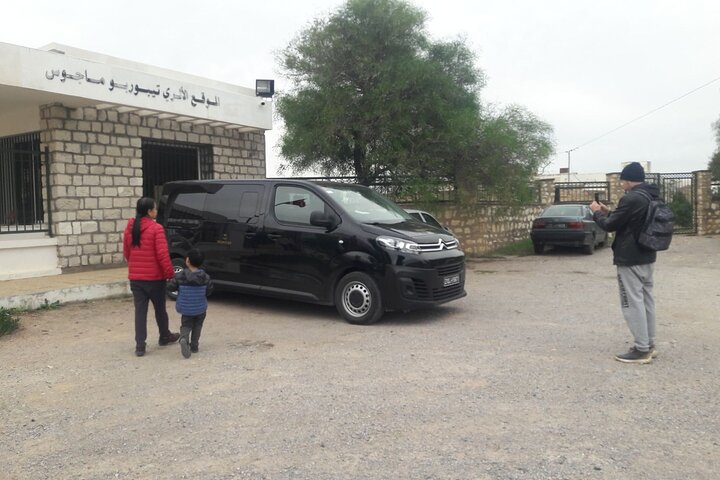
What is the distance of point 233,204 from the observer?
28.4ft

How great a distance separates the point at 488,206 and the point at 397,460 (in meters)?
13.8

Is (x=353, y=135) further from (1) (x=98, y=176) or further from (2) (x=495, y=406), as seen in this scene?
(2) (x=495, y=406)

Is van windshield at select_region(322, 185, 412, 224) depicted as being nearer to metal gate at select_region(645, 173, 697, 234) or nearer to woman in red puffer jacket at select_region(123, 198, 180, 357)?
woman in red puffer jacket at select_region(123, 198, 180, 357)

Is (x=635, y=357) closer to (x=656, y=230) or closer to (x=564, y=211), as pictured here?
(x=656, y=230)

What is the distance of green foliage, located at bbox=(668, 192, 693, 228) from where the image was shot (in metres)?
24.5

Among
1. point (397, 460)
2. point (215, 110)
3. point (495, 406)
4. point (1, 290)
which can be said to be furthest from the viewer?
point (215, 110)

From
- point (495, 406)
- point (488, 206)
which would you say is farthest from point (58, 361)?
point (488, 206)

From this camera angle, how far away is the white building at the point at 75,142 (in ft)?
34.1

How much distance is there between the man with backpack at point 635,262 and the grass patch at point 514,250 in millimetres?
11733

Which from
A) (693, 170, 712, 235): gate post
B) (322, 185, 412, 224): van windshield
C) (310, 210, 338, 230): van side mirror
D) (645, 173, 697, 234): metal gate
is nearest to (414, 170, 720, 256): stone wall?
(693, 170, 712, 235): gate post

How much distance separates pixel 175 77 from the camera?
14047mm

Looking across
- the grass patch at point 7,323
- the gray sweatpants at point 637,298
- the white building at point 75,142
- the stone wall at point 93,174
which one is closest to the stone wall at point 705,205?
the white building at point 75,142

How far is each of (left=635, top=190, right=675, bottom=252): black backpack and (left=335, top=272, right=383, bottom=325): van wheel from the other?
10.1ft

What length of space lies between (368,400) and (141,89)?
9496mm
